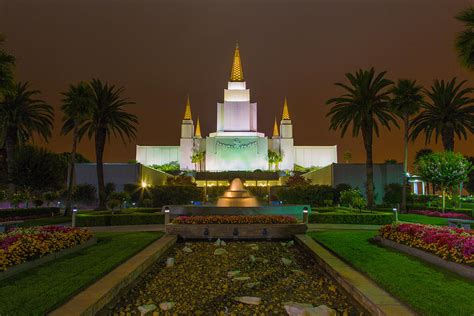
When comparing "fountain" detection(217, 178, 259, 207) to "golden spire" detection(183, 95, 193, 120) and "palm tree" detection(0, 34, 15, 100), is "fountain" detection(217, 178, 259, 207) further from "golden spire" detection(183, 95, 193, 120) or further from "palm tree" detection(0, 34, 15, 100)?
"golden spire" detection(183, 95, 193, 120)

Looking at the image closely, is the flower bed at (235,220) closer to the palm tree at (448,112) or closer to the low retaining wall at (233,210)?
the low retaining wall at (233,210)

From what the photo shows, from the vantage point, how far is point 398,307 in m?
6.08

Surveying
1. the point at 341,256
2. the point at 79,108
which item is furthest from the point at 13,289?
the point at 79,108

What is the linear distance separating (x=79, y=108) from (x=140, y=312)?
25.6 meters

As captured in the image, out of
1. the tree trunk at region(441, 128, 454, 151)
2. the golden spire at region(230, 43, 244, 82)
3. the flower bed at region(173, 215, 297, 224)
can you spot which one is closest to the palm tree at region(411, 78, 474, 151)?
the tree trunk at region(441, 128, 454, 151)

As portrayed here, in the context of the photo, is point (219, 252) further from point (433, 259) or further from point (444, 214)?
point (444, 214)

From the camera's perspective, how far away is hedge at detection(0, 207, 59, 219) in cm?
2405

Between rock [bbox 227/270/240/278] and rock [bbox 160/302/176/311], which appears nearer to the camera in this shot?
rock [bbox 160/302/176/311]

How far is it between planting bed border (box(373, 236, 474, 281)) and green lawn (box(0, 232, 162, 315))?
7.64 m

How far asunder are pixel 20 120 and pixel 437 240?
34577 millimetres

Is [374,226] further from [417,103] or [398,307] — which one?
[417,103]

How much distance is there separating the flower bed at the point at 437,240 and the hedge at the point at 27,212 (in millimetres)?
21803

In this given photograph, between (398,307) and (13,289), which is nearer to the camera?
(398,307)

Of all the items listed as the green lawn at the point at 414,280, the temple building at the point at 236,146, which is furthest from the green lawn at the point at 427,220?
the temple building at the point at 236,146
